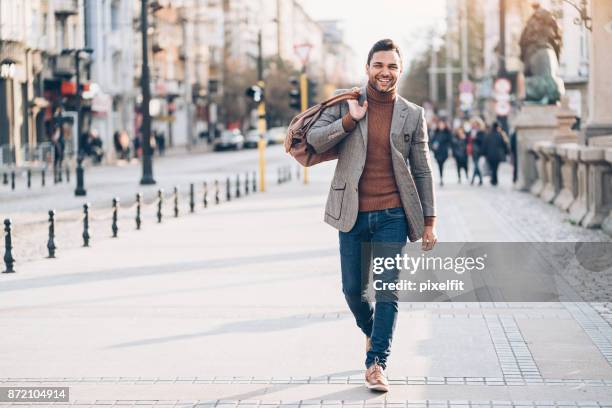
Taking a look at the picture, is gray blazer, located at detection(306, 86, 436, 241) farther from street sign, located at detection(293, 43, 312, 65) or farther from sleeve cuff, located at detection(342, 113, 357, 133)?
street sign, located at detection(293, 43, 312, 65)

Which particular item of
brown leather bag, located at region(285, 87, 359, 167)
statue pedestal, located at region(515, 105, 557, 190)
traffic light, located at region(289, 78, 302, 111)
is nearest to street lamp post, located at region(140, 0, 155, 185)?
traffic light, located at region(289, 78, 302, 111)

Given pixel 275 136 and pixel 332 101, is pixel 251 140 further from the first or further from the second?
pixel 332 101

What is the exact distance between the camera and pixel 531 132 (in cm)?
3109

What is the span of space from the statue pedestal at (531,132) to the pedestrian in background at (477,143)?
2.28 meters

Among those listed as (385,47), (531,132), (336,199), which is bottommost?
(336,199)

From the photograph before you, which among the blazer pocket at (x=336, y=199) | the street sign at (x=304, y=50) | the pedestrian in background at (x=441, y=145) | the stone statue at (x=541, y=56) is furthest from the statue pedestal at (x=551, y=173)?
the blazer pocket at (x=336, y=199)

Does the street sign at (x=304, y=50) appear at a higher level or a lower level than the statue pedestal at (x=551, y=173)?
higher

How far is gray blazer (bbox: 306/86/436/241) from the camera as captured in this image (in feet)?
24.4

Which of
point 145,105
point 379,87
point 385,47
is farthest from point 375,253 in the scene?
point 145,105

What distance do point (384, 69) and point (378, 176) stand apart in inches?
23.1

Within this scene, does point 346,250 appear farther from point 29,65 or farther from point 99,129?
point 99,129

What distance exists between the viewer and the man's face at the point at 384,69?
289 inches

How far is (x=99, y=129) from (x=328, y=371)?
6469cm

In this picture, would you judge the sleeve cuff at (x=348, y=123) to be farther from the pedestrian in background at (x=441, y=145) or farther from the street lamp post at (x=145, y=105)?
the street lamp post at (x=145, y=105)
